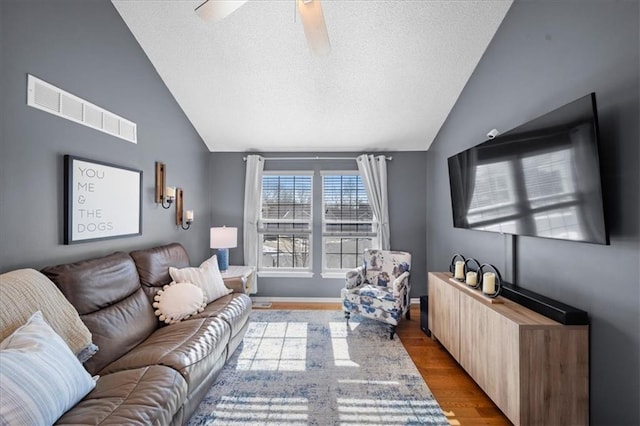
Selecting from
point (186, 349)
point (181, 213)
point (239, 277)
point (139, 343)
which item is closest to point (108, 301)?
point (139, 343)

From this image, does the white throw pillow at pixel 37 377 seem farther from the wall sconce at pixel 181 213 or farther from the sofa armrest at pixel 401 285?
the sofa armrest at pixel 401 285

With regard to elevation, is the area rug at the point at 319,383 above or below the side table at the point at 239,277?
below

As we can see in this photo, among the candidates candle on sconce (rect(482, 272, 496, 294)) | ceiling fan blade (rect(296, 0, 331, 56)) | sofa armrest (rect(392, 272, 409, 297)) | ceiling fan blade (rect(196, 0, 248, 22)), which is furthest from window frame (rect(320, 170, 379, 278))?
ceiling fan blade (rect(196, 0, 248, 22))

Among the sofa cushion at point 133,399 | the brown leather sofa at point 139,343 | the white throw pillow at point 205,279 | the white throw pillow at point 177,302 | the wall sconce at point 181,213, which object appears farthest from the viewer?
the wall sconce at point 181,213

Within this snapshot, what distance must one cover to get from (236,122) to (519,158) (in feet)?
9.84

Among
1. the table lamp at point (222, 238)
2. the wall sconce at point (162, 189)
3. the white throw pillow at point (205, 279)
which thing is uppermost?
the wall sconce at point (162, 189)

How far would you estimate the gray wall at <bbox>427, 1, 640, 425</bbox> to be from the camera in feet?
4.25

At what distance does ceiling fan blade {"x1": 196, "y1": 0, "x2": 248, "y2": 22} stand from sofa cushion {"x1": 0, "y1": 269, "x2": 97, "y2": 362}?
1717 mm

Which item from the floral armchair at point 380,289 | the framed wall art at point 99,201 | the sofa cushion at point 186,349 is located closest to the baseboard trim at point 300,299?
the floral armchair at point 380,289

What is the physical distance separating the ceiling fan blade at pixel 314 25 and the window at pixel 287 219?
92.0 inches

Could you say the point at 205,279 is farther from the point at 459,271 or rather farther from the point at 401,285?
the point at 459,271

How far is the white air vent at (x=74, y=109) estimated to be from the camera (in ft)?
5.17

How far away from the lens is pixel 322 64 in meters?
2.56

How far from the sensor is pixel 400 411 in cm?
176
